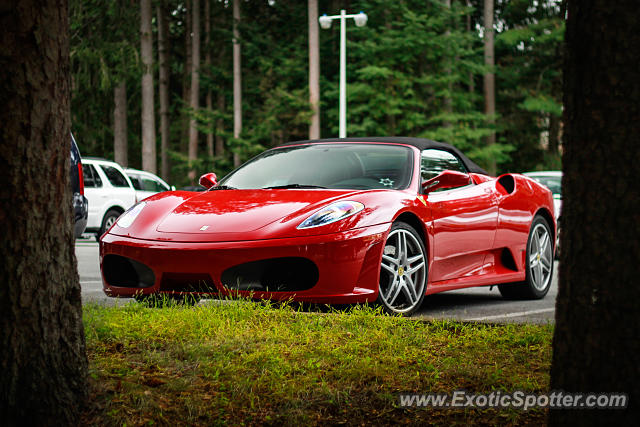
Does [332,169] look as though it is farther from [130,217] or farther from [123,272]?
[123,272]

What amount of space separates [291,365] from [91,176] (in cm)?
1578

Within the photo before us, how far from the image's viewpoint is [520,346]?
4586 millimetres

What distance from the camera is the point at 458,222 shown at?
7.08 metres

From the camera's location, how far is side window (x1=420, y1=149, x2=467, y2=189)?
7214 millimetres

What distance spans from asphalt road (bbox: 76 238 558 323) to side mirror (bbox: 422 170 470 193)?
38.7 inches

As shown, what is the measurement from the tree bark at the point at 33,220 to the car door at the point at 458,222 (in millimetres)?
3947

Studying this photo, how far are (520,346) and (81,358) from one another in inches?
91.9

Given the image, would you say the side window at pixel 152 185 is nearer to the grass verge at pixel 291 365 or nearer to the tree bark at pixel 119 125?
the tree bark at pixel 119 125

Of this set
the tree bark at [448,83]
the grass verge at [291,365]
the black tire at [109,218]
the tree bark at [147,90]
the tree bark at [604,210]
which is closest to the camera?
the tree bark at [604,210]

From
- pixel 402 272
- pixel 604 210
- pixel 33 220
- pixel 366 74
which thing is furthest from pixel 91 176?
pixel 604 210

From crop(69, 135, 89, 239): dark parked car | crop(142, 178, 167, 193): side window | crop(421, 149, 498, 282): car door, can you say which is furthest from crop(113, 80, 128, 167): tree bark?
crop(421, 149, 498, 282): car door

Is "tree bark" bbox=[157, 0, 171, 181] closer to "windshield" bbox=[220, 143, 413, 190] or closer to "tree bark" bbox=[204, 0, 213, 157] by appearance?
"tree bark" bbox=[204, 0, 213, 157]

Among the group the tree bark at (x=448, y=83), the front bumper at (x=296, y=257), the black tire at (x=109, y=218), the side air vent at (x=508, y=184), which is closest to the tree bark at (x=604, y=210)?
the front bumper at (x=296, y=257)

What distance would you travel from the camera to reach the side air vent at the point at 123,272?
612 centimetres
